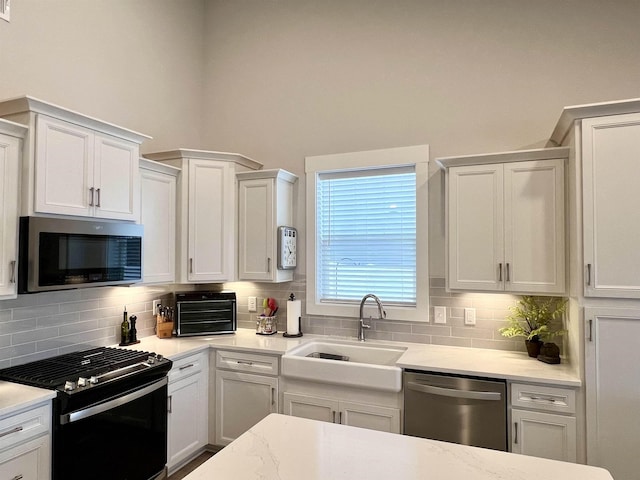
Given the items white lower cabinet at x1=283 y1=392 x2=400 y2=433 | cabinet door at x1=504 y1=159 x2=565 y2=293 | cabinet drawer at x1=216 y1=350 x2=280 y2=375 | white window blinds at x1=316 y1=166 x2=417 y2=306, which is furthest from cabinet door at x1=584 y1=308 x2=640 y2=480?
cabinet drawer at x1=216 y1=350 x2=280 y2=375

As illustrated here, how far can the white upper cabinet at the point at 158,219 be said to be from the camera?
3061 millimetres

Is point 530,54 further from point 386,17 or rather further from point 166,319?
point 166,319

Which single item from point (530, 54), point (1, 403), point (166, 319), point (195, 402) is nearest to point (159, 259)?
point (166, 319)

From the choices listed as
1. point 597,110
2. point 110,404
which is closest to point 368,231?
point 597,110

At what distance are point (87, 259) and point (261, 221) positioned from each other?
1.38m

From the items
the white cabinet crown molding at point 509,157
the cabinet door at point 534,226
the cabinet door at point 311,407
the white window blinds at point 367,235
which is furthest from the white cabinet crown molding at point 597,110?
the cabinet door at point 311,407

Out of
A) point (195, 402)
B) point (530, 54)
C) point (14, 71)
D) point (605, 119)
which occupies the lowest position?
point (195, 402)

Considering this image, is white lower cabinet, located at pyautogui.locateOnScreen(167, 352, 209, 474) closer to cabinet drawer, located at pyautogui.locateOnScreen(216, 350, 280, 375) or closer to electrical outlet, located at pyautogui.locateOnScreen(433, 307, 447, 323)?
cabinet drawer, located at pyautogui.locateOnScreen(216, 350, 280, 375)

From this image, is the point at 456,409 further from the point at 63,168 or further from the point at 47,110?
the point at 47,110

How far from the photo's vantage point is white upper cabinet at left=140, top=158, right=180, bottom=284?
3.06m

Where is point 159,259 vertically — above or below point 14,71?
below

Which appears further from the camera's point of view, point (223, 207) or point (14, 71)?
point (223, 207)

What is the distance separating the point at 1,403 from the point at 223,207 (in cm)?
199

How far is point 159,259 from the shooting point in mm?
3184
